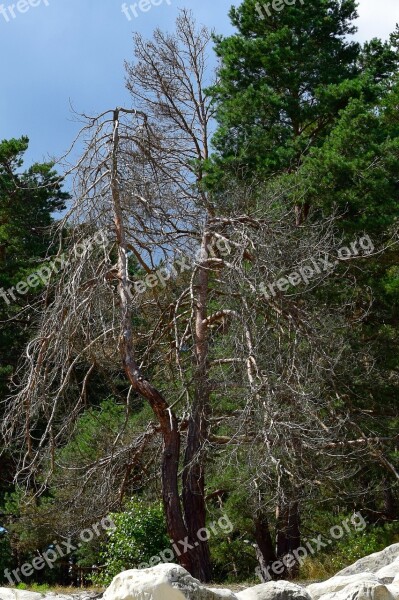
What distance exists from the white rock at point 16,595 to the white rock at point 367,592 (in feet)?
11.1

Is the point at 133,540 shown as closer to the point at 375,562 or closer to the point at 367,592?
the point at 375,562

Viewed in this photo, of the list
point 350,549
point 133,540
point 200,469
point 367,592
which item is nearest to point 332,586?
point 367,592

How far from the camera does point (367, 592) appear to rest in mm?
5469

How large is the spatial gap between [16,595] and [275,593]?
2.99 meters

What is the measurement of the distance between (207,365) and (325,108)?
6022mm

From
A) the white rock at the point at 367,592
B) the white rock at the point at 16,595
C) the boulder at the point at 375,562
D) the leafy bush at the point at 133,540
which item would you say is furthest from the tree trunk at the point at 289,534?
the white rock at the point at 367,592

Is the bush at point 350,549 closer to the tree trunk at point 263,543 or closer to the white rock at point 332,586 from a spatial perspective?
the tree trunk at point 263,543

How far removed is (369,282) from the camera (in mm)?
12781

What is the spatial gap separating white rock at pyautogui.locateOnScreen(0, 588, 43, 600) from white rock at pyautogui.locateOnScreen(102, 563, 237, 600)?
2588mm

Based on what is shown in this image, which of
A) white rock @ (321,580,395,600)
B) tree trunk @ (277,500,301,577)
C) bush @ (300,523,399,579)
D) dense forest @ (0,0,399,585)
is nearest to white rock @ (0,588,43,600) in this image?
dense forest @ (0,0,399,585)

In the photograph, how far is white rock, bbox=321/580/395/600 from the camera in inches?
215

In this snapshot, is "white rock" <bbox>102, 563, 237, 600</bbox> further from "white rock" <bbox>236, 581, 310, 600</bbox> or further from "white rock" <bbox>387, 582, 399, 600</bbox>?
"white rock" <bbox>387, 582, 399, 600</bbox>

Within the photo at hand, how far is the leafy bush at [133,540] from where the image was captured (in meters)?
10.6

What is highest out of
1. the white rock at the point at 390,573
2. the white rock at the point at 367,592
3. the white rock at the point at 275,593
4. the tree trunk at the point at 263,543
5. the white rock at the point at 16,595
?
the white rock at the point at 16,595
